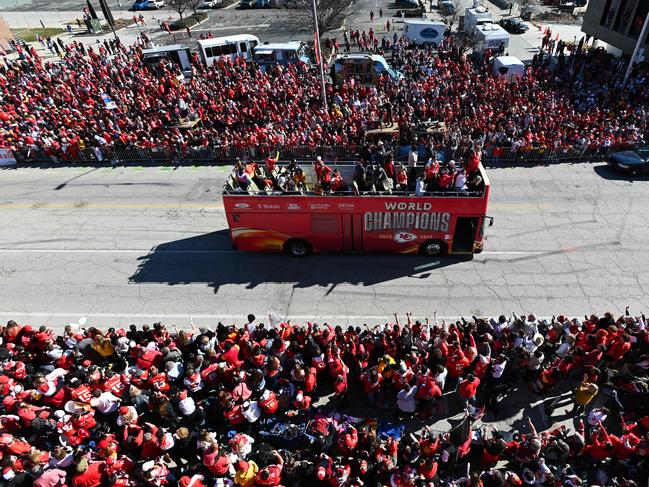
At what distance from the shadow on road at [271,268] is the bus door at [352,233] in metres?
0.48

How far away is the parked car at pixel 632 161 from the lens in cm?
1952

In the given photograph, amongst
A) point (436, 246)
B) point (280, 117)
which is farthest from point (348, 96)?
point (436, 246)

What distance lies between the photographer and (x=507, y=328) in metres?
10.3

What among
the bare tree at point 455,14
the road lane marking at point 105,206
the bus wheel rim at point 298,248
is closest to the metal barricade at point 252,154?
the road lane marking at point 105,206

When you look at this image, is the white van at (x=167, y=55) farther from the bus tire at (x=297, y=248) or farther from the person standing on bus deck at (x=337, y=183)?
the person standing on bus deck at (x=337, y=183)

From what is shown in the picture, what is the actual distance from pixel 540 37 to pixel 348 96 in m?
29.0

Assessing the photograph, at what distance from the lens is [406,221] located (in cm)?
1455

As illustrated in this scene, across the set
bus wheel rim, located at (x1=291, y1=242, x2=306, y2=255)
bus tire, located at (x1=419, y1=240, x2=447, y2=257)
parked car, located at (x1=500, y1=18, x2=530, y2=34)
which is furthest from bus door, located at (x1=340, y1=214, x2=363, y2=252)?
parked car, located at (x1=500, y1=18, x2=530, y2=34)

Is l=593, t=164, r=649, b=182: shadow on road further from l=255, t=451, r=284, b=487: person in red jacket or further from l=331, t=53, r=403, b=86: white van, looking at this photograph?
l=255, t=451, r=284, b=487: person in red jacket

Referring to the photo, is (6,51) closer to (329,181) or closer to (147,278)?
(147,278)


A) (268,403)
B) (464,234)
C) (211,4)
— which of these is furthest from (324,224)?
(211,4)

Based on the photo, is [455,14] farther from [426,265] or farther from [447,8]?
[426,265]

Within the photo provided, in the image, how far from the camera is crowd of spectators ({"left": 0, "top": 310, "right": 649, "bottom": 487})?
25.9 ft

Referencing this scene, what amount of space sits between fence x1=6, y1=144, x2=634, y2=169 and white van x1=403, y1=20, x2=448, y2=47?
2234cm
